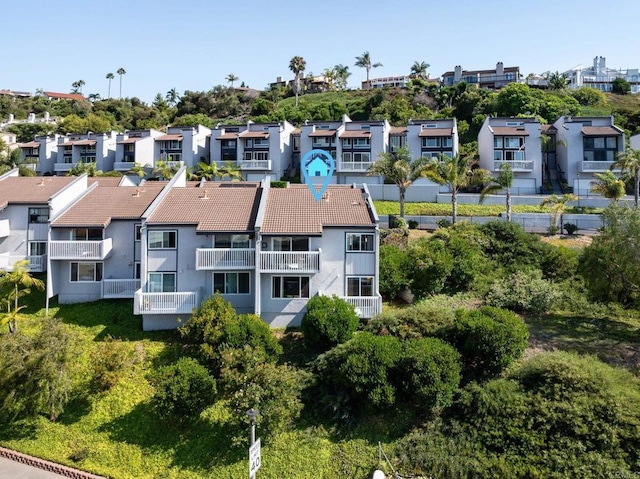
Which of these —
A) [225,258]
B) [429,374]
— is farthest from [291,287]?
[429,374]

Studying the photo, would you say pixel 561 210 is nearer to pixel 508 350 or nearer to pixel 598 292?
pixel 598 292

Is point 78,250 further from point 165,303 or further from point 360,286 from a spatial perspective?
point 360,286

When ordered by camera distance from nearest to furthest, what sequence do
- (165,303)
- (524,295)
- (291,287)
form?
(165,303) → (291,287) → (524,295)

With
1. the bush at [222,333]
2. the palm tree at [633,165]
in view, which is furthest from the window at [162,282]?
the palm tree at [633,165]

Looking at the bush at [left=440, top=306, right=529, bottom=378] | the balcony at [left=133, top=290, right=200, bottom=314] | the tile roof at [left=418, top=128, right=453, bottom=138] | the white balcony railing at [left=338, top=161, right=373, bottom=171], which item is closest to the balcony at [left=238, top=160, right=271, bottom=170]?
the white balcony railing at [left=338, top=161, right=373, bottom=171]

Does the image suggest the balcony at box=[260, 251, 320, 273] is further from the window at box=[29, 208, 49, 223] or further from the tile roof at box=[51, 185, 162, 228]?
the window at box=[29, 208, 49, 223]

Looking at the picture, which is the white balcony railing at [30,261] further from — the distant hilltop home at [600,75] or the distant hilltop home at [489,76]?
the distant hilltop home at [600,75]

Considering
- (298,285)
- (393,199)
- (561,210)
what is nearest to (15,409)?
(298,285)
